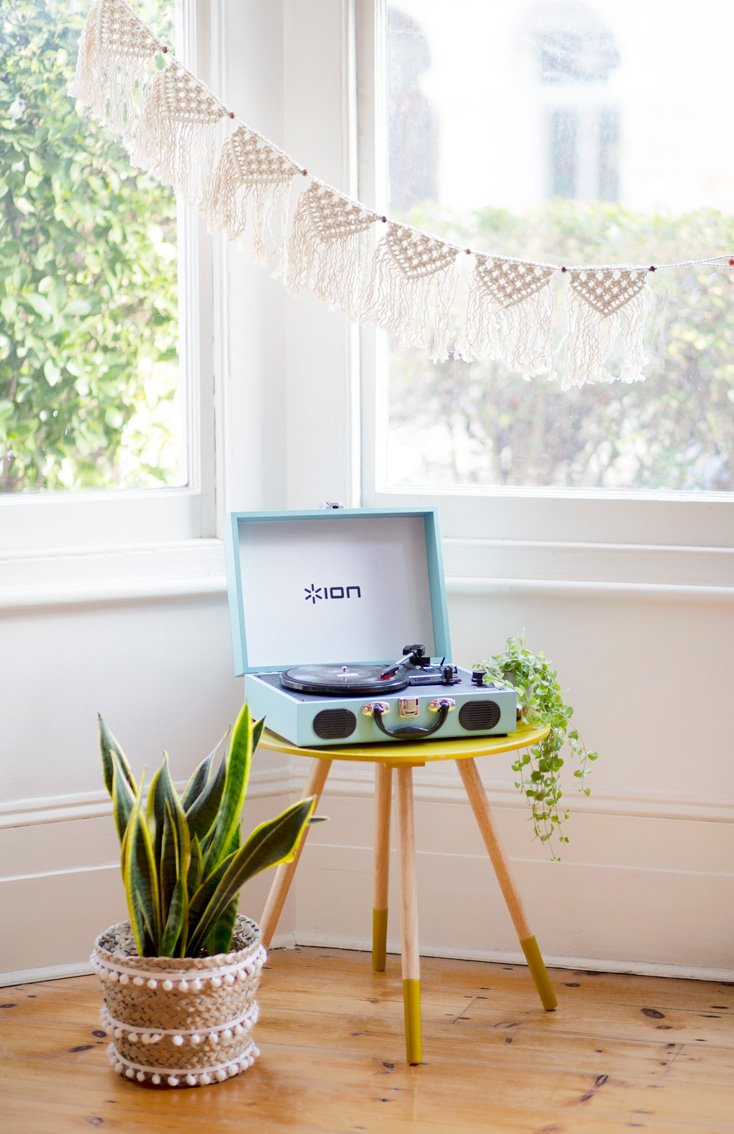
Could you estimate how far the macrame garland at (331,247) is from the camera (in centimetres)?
206

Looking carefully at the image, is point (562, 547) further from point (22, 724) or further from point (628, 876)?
point (22, 724)

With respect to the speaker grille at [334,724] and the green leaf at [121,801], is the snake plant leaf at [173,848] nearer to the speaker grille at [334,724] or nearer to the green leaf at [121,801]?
the green leaf at [121,801]

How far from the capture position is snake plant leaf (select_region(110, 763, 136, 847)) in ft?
6.18

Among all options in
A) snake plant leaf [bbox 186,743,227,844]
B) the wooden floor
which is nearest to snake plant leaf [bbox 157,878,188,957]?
snake plant leaf [bbox 186,743,227,844]

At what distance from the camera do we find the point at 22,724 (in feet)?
7.39

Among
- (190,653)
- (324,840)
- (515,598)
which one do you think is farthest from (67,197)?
(324,840)

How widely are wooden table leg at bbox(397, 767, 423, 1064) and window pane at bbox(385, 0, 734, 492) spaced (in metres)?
0.79


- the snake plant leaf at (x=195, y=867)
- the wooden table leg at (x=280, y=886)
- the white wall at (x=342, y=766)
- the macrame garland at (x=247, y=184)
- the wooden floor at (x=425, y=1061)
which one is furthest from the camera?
the white wall at (x=342, y=766)

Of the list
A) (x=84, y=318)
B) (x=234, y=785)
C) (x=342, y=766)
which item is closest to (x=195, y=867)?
(x=234, y=785)

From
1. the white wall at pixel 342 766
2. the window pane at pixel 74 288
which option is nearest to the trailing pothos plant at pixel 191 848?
the white wall at pixel 342 766

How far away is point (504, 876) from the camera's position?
6.84ft

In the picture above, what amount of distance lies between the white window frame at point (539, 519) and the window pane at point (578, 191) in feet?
0.13

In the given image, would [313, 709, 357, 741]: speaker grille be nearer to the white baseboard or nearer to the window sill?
the window sill

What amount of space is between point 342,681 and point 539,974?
2.05 feet
